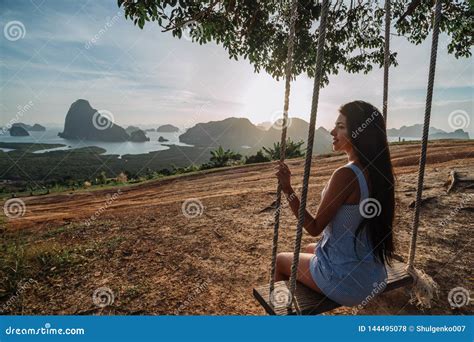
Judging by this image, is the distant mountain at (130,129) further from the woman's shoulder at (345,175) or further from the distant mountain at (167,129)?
the woman's shoulder at (345,175)

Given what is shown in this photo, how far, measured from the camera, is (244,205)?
20.9ft

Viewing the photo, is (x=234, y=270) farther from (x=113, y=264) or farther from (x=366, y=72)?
(x=366, y=72)

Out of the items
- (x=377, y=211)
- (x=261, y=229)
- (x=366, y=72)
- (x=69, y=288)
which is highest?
(x=366, y=72)

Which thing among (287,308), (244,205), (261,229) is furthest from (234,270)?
(244,205)

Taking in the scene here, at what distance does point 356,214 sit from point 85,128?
13728 cm

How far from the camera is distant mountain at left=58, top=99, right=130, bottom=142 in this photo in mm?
106031

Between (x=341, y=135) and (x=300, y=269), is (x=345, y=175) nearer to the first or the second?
(x=341, y=135)

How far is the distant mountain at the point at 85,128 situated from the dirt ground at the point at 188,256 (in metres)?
107

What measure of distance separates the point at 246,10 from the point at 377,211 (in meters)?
4.06

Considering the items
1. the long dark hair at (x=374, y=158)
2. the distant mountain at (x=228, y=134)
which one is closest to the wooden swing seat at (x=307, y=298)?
the long dark hair at (x=374, y=158)

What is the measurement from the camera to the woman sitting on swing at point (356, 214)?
1.81m

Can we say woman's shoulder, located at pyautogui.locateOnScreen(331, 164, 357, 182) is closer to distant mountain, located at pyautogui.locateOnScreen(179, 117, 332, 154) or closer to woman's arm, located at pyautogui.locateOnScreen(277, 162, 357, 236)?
woman's arm, located at pyautogui.locateOnScreen(277, 162, 357, 236)

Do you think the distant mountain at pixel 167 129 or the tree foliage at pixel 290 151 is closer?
the tree foliage at pixel 290 151

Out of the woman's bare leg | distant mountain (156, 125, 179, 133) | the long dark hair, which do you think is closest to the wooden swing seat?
the woman's bare leg
